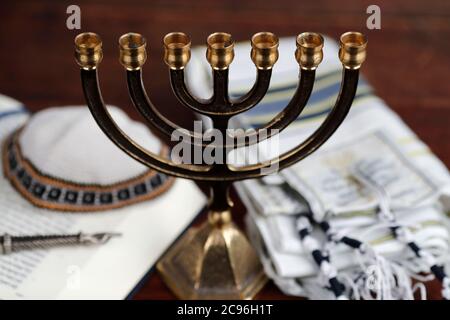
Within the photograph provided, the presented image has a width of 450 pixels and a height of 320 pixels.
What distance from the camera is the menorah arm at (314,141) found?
0.56 metres

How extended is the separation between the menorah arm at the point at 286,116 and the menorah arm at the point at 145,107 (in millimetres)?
35

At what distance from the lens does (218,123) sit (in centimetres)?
58

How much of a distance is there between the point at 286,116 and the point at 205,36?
41 centimetres

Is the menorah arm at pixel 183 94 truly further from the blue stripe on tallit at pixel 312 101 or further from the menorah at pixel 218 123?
the blue stripe on tallit at pixel 312 101

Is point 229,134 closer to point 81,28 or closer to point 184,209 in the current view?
point 184,209

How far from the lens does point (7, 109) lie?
810 millimetres

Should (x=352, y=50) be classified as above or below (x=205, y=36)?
above

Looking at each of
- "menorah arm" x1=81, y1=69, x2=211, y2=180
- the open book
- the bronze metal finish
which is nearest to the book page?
the open book

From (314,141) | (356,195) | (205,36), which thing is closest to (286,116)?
(314,141)

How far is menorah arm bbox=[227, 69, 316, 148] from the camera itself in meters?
0.56

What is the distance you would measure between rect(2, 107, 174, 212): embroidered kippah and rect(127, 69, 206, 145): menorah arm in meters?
0.14

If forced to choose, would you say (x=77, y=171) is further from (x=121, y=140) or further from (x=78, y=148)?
(x=121, y=140)
